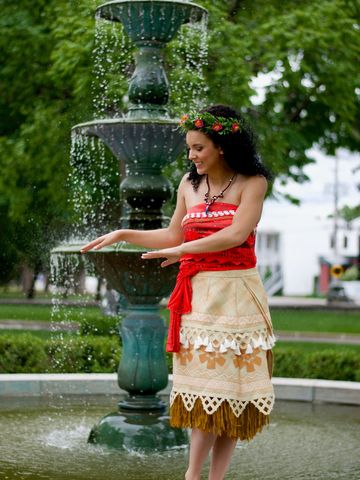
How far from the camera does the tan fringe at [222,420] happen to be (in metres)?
4.43

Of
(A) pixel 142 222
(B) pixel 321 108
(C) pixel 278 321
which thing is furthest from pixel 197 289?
(C) pixel 278 321

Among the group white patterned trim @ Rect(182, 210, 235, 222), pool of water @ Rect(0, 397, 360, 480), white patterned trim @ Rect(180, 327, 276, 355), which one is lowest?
pool of water @ Rect(0, 397, 360, 480)

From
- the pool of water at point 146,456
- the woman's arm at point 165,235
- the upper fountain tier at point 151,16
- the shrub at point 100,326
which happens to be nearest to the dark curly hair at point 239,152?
the woman's arm at point 165,235

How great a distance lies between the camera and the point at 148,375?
6.68 metres

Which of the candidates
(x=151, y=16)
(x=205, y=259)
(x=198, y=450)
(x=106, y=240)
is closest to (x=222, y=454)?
(x=198, y=450)

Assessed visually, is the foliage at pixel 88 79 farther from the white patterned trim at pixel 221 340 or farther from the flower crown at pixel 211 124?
the white patterned trim at pixel 221 340

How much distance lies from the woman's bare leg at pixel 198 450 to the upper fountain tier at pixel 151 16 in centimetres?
311

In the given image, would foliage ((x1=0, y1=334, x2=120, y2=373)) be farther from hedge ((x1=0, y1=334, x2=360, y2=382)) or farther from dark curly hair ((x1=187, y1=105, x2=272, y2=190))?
dark curly hair ((x1=187, y1=105, x2=272, y2=190))

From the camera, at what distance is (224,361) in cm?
446

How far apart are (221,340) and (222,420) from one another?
1.09ft

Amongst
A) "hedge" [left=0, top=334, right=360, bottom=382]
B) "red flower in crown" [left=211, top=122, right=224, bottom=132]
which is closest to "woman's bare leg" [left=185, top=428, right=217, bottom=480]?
"red flower in crown" [left=211, top=122, right=224, bottom=132]

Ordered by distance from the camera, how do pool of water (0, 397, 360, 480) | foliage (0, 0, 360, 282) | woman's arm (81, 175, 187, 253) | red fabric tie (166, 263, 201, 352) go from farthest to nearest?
foliage (0, 0, 360, 282) → pool of water (0, 397, 360, 480) → woman's arm (81, 175, 187, 253) → red fabric tie (166, 263, 201, 352)

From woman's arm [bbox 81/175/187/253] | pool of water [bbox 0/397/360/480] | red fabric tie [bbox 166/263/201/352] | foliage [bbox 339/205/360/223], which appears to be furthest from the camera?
foliage [bbox 339/205/360/223]

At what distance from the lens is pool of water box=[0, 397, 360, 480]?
19.3ft
